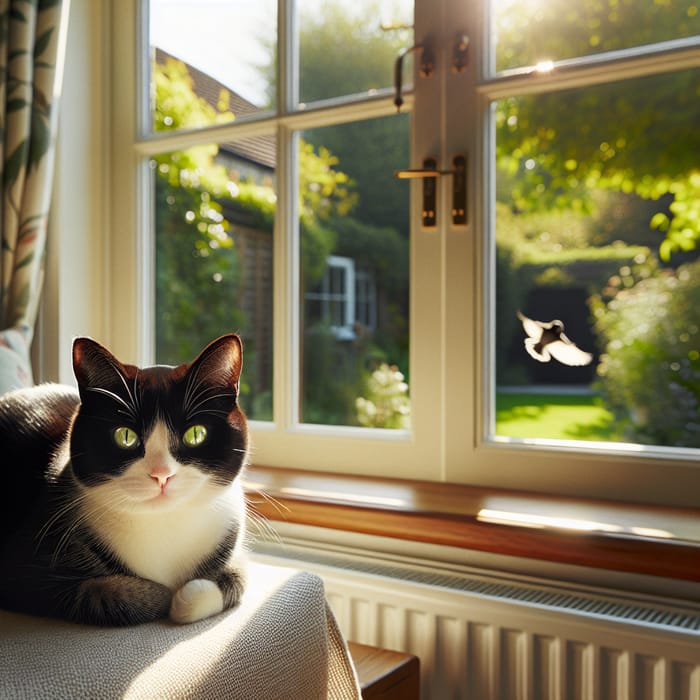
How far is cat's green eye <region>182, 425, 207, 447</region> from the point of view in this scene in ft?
2.54

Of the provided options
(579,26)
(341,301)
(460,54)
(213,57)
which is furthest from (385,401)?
(213,57)

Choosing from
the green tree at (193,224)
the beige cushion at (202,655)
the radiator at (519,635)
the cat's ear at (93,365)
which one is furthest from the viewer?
the green tree at (193,224)

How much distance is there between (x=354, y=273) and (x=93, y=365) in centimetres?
90

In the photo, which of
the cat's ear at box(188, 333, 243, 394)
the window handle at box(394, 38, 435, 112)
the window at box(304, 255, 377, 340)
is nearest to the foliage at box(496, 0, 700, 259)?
the window handle at box(394, 38, 435, 112)

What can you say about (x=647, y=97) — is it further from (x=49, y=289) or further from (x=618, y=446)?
(x=49, y=289)

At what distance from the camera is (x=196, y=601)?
0.77 meters

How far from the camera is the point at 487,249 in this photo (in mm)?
1381

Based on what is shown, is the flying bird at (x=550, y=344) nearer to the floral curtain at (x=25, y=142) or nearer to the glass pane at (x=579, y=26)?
the glass pane at (x=579, y=26)

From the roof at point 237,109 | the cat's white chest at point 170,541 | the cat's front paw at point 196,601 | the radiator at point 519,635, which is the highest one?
the roof at point 237,109

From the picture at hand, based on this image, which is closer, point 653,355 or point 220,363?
point 220,363

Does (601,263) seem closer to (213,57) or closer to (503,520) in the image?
(503,520)

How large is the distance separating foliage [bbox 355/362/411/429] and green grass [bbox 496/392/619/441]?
205 millimetres

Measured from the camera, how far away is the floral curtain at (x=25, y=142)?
158 cm

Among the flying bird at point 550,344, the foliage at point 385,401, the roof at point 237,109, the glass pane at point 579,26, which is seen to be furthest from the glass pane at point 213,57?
the flying bird at point 550,344
